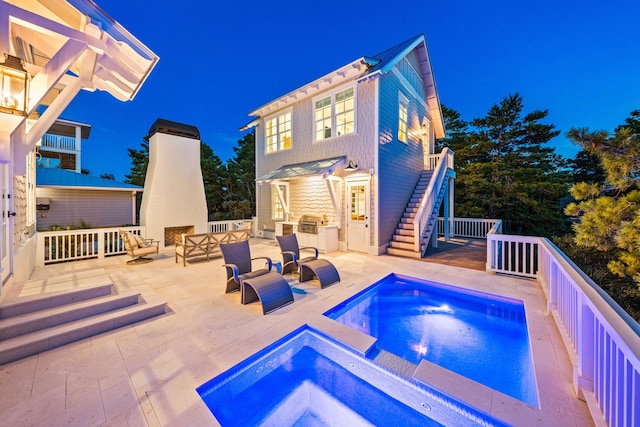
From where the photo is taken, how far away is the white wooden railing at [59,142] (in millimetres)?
15297

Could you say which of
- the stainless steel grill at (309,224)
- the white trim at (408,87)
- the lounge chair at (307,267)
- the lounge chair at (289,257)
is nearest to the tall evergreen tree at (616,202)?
the lounge chair at (307,267)

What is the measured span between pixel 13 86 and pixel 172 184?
766cm

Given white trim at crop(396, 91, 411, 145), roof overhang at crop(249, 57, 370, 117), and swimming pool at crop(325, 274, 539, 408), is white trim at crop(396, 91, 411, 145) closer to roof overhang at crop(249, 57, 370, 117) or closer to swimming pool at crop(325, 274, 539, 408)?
roof overhang at crop(249, 57, 370, 117)

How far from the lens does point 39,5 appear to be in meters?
3.90

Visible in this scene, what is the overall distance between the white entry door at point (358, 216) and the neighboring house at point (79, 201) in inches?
433

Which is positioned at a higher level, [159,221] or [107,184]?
[107,184]

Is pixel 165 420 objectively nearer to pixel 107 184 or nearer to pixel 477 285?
pixel 477 285

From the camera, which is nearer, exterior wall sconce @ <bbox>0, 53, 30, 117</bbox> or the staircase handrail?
exterior wall sconce @ <bbox>0, 53, 30, 117</bbox>

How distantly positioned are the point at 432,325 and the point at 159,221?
9.92m

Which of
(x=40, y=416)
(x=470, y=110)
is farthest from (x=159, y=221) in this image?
(x=470, y=110)

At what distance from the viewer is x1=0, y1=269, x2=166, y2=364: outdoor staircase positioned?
317 cm

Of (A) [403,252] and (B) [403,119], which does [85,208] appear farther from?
(B) [403,119]

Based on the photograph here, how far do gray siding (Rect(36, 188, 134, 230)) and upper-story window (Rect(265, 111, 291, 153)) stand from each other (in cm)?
826

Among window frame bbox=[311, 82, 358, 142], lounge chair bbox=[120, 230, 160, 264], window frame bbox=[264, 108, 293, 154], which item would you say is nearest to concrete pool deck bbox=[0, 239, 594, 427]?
lounge chair bbox=[120, 230, 160, 264]
